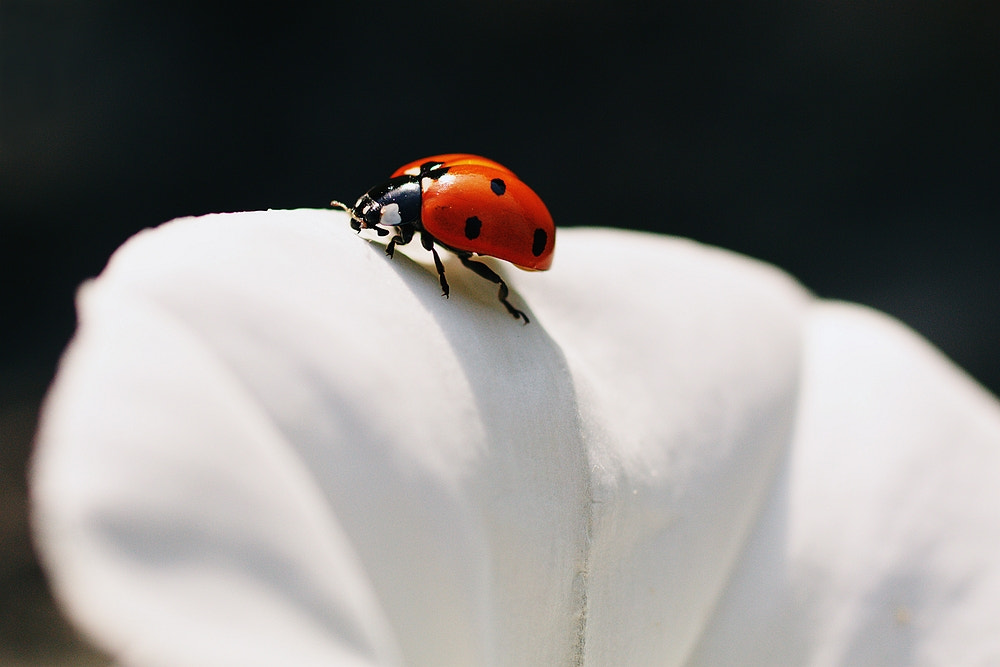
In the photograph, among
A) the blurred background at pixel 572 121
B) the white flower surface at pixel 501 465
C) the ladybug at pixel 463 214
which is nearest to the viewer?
the white flower surface at pixel 501 465

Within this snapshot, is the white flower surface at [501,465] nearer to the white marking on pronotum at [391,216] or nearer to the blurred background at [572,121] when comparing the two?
the white marking on pronotum at [391,216]

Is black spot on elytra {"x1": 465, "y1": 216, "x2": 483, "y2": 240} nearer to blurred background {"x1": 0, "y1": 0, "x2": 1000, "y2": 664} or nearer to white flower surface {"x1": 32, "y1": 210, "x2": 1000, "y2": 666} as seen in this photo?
white flower surface {"x1": 32, "y1": 210, "x2": 1000, "y2": 666}

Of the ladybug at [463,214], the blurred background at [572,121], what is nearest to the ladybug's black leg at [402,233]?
the ladybug at [463,214]

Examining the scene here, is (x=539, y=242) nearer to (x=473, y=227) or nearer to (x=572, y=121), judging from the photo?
(x=473, y=227)

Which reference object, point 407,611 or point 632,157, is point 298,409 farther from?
point 632,157

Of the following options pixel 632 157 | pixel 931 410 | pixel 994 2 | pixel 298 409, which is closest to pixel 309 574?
pixel 298 409

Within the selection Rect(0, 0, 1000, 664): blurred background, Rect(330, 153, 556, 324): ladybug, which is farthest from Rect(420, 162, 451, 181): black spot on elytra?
Rect(0, 0, 1000, 664): blurred background
